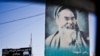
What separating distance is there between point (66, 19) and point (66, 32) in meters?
0.12

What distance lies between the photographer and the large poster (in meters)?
1.98

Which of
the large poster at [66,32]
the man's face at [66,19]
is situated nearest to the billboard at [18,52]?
the large poster at [66,32]

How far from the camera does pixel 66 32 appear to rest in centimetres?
207

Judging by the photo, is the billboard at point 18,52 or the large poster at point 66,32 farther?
the large poster at point 66,32

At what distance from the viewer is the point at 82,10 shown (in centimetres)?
218

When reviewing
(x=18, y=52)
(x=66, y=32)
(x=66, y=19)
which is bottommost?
(x=18, y=52)

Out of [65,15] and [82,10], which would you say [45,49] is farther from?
[82,10]

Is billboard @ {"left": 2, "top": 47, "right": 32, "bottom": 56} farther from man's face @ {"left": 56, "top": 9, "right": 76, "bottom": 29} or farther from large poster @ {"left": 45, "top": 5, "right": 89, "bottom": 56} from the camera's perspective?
man's face @ {"left": 56, "top": 9, "right": 76, "bottom": 29}

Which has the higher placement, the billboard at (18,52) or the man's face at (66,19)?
the man's face at (66,19)

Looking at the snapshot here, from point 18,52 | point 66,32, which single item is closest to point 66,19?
point 66,32

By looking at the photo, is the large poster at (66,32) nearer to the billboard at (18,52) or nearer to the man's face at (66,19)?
the man's face at (66,19)

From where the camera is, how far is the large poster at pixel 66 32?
198 centimetres

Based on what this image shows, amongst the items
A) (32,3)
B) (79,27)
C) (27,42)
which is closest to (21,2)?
(32,3)

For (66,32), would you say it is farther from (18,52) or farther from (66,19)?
(18,52)
